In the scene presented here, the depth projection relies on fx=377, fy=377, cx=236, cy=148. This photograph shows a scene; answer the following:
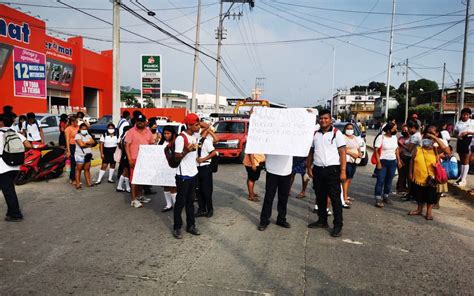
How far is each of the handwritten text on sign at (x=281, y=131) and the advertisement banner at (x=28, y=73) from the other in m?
22.2

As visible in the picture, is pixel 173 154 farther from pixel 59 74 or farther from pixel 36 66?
pixel 59 74

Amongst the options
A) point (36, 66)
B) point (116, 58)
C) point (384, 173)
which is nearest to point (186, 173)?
point (384, 173)

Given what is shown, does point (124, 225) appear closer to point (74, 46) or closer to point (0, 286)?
point (0, 286)

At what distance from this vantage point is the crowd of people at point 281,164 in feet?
17.7

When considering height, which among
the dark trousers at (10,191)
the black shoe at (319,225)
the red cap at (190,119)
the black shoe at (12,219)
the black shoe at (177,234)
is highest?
the red cap at (190,119)

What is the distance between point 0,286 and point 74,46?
34.6 meters

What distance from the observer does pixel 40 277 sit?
154 inches

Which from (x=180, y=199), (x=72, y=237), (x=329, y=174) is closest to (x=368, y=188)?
(x=329, y=174)

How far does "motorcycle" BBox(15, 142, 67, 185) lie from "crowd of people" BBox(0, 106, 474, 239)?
2.68ft

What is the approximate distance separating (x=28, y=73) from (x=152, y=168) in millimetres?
21394

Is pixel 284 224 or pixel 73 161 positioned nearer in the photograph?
pixel 284 224

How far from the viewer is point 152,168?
6742mm

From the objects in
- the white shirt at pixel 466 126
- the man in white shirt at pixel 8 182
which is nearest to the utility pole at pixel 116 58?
the man in white shirt at pixel 8 182

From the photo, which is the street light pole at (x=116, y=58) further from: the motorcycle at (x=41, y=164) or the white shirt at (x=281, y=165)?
the white shirt at (x=281, y=165)
